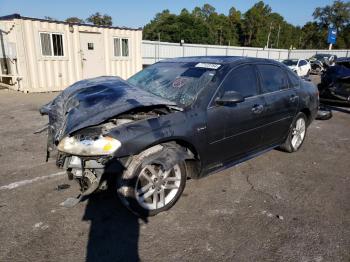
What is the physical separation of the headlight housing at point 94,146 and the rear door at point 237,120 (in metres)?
1.19

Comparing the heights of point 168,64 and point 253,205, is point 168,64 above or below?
above

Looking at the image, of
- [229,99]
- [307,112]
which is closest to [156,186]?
[229,99]

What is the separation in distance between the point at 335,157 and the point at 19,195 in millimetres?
5030

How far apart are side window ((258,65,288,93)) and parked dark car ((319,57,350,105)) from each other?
18.3 feet

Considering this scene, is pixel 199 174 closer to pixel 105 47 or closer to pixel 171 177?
pixel 171 177

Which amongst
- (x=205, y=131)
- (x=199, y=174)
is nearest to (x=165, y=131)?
(x=205, y=131)

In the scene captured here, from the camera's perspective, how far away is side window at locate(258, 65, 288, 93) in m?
4.30

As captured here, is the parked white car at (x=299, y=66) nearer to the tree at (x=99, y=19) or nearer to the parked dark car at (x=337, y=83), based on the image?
the parked dark car at (x=337, y=83)

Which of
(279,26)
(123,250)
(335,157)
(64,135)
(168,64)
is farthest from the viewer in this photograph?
(279,26)

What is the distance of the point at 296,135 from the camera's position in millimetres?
5289

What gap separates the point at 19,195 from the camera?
357cm

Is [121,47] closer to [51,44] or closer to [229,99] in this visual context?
[51,44]

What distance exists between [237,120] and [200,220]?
1.36m

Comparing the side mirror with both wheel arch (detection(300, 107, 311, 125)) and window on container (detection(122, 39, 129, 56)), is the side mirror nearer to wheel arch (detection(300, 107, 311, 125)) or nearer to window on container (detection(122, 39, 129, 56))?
wheel arch (detection(300, 107, 311, 125))
